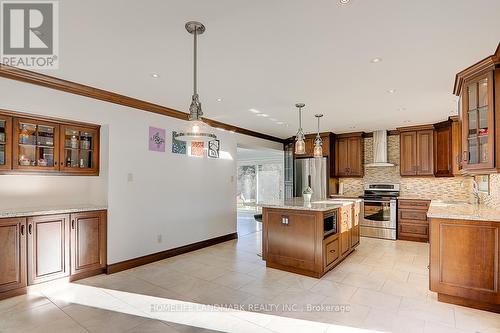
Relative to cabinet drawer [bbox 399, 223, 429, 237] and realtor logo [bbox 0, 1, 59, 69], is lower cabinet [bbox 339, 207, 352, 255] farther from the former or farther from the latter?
realtor logo [bbox 0, 1, 59, 69]

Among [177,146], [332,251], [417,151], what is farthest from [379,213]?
[177,146]

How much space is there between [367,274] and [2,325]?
13.5ft

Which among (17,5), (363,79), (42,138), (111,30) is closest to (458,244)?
(363,79)

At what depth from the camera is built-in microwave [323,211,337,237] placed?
3.95 metres

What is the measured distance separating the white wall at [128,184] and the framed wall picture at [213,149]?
116mm

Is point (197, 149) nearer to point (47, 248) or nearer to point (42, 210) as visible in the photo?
point (42, 210)

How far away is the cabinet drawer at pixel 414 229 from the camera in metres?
5.89

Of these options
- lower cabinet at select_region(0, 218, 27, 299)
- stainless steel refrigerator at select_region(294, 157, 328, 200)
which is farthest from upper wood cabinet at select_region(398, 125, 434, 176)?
lower cabinet at select_region(0, 218, 27, 299)

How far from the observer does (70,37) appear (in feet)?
7.82

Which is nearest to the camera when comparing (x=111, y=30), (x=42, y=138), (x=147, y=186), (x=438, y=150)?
(x=111, y=30)

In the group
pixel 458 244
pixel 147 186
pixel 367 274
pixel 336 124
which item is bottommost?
pixel 367 274

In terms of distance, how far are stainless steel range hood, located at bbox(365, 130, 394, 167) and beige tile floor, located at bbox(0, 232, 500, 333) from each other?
295 centimetres

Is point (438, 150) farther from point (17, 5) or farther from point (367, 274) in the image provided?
point (17, 5)

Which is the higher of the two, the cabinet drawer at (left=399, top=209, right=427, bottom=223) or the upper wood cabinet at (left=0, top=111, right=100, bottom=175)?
the upper wood cabinet at (left=0, top=111, right=100, bottom=175)
